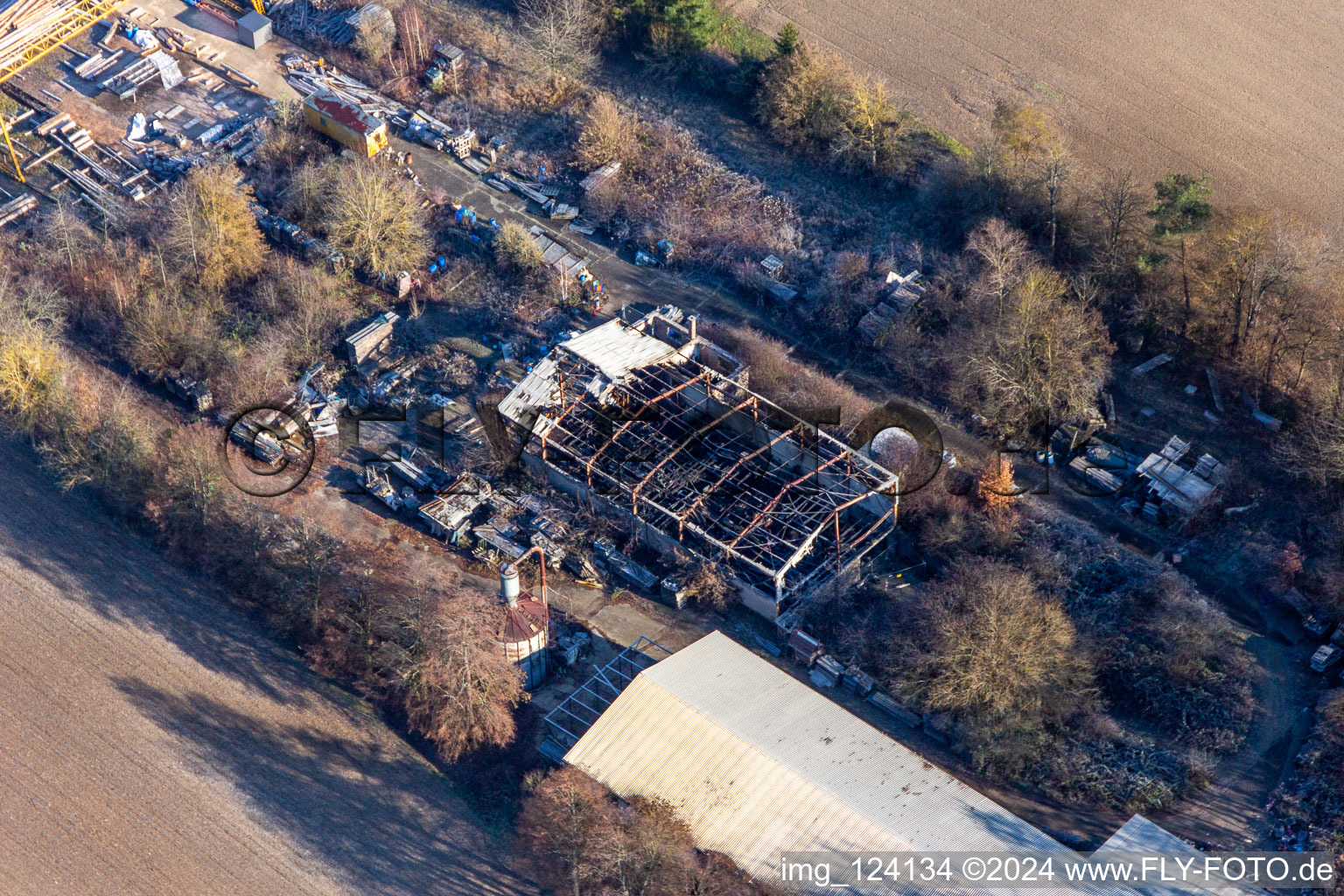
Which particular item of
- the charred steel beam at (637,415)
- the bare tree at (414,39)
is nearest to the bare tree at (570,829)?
the charred steel beam at (637,415)

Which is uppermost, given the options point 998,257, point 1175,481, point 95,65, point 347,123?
point 998,257

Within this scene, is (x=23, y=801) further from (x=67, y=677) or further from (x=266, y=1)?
(x=266, y=1)

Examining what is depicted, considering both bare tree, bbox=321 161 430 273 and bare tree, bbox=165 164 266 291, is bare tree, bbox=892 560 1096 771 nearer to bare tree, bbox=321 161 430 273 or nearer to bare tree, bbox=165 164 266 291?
bare tree, bbox=321 161 430 273

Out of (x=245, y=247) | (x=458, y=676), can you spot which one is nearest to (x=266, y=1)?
(x=245, y=247)

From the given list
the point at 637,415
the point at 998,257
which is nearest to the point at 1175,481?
the point at 998,257

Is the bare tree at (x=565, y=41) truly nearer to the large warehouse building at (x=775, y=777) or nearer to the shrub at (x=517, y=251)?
the shrub at (x=517, y=251)

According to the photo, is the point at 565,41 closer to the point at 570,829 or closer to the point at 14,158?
the point at 14,158
